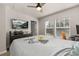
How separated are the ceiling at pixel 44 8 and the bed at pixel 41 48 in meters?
0.42

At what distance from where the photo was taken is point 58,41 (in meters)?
1.98

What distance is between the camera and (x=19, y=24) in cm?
204

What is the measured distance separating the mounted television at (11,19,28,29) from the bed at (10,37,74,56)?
0.20 metres

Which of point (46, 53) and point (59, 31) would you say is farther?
point (59, 31)

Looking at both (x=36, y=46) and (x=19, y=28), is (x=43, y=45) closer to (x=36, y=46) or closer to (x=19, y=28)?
(x=36, y=46)

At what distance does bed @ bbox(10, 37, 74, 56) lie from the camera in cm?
185

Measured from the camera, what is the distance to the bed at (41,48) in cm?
185

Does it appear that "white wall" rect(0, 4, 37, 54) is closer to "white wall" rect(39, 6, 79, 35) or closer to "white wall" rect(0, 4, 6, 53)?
"white wall" rect(0, 4, 6, 53)

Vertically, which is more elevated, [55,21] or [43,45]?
[55,21]

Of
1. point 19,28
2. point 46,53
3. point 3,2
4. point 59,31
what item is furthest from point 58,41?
point 3,2

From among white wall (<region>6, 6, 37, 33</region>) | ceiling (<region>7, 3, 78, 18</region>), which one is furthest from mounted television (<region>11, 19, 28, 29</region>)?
ceiling (<region>7, 3, 78, 18</region>)

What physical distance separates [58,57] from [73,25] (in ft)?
1.74

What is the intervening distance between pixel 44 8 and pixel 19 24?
465 millimetres

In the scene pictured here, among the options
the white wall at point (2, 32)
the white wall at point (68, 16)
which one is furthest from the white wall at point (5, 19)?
the white wall at point (68, 16)
